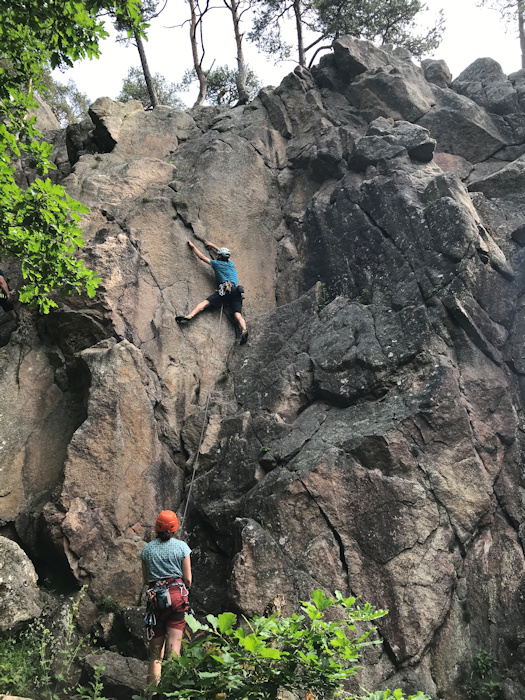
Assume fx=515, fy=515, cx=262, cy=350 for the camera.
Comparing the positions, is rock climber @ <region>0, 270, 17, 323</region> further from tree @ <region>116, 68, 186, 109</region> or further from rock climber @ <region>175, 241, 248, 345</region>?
tree @ <region>116, 68, 186, 109</region>

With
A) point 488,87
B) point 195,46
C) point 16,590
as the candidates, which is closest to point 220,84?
point 195,46

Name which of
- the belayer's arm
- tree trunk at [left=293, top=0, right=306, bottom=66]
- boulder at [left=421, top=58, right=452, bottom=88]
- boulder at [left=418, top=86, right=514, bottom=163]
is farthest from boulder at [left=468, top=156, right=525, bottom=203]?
tree trunk at [left=293, top=0, right=306, bottom=66]

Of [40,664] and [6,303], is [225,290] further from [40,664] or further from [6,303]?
[40,664]

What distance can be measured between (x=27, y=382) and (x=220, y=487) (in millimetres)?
4171

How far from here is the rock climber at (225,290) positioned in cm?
1184

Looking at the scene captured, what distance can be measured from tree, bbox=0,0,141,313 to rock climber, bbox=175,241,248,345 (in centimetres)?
387

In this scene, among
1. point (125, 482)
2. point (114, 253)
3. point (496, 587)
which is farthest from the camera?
point (114, 253)

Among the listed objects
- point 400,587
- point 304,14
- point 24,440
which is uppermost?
point 304,14

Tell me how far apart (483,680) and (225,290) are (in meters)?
8.58

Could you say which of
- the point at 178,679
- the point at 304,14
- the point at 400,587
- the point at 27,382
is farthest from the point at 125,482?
the point at 304,14

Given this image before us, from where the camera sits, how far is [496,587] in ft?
26.1

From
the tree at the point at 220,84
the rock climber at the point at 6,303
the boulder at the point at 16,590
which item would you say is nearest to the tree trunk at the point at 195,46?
the tree at the point at 220,84

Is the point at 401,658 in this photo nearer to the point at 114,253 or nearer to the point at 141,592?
the point at 141,592

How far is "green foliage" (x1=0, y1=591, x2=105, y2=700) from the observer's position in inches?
238
